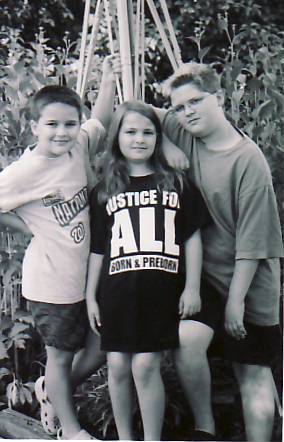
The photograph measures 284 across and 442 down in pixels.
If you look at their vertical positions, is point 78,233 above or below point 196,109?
below

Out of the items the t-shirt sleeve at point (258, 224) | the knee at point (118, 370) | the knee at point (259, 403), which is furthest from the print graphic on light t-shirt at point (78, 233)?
the knee at point (259, 403)

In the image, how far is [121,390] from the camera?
276 centimetres

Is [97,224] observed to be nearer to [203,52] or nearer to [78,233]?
[78,233]

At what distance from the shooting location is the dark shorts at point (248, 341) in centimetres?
275

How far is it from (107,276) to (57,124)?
1.83ft

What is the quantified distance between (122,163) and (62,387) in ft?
2.76

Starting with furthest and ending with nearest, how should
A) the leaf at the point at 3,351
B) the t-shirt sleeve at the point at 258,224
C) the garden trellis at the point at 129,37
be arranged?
the leaf at the point at 3,351, the garden trellis at the point at 129,37, the t-shirt sleeve at the point at 258,224

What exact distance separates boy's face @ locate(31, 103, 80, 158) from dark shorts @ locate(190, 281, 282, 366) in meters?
0.69

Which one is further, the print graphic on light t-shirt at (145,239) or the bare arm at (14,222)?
the bare arm at (14,222)

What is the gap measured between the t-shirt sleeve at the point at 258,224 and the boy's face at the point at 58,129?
628 mm

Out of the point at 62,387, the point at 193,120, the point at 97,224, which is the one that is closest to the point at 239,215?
the point at 193,120

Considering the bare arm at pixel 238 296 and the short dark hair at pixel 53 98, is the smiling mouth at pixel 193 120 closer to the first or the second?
the short dark hair at pixel 53 98

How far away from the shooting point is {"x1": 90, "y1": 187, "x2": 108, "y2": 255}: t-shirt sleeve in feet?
9.02

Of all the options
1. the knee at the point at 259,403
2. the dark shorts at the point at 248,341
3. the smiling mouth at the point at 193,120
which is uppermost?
the smiling mouth at the point at 193,120
